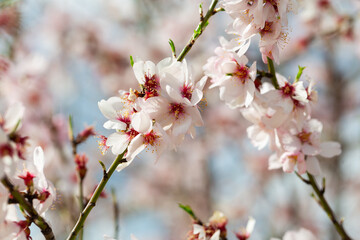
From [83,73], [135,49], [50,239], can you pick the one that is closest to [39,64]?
[135,49]

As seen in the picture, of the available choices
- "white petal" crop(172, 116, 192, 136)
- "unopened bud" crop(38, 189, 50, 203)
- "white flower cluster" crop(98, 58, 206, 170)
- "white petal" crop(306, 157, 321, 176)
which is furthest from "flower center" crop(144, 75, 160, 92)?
"white petal" crop(306, 157, 321, 176)

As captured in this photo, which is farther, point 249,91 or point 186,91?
point 249,91

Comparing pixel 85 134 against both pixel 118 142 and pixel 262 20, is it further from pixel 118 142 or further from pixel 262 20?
pixel 262 20

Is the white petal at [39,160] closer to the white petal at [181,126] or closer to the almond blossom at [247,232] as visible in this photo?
the white petal at [181,126]

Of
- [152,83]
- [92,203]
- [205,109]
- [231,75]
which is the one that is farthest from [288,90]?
[205,109]

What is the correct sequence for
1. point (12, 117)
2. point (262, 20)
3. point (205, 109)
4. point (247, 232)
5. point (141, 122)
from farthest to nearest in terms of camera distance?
point (205, 109) → point (247, 232) → point (262, 20) → point (141, 122) → point (12, 117)
